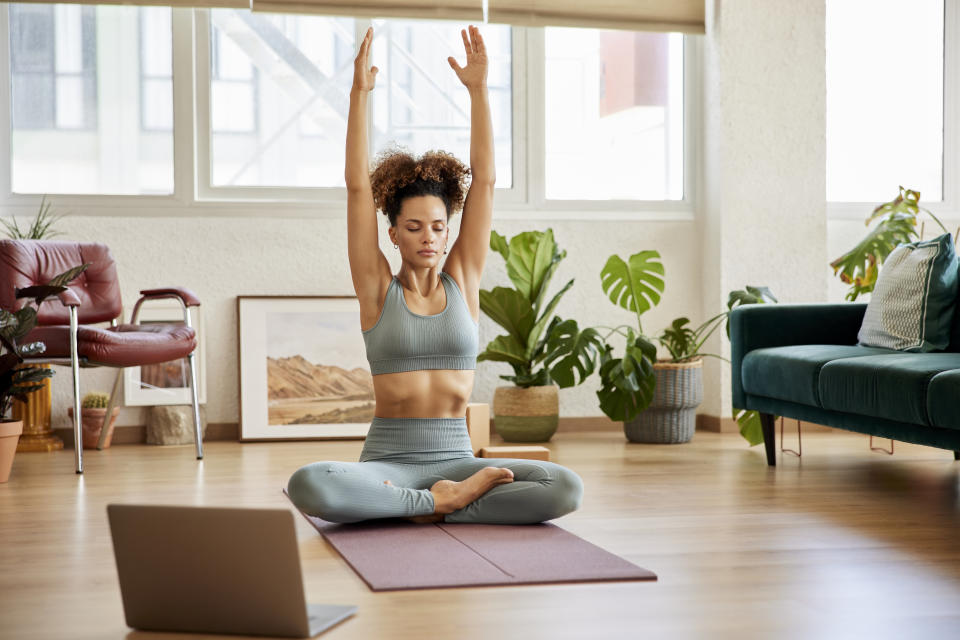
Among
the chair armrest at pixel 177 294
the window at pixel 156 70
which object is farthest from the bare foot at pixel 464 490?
the window at pixel 156 70

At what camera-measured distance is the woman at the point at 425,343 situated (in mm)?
2508

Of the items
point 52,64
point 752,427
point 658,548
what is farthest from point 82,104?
point 658,548

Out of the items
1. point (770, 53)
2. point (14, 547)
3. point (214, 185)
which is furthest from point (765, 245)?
point (14, 547)

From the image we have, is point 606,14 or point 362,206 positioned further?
point 606,14

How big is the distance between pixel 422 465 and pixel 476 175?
739 millimetres

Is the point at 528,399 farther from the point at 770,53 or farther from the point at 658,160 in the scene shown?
the point at 770,53

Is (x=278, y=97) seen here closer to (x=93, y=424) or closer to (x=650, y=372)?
(x=93, y=424)

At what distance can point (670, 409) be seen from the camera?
4496 mm

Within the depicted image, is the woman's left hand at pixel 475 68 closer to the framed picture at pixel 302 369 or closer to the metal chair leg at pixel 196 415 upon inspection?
the metal chair leg at pixel 196 415

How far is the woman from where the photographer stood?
251 cm

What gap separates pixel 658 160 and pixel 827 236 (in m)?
0.89

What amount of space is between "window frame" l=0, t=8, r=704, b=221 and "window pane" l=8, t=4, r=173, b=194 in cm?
6

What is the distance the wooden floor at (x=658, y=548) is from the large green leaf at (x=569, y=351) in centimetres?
37

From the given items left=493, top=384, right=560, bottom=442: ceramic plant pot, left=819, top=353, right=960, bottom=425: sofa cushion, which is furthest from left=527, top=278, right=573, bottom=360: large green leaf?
left=819, top=353, right=960, bottom=425: sofa cushion
